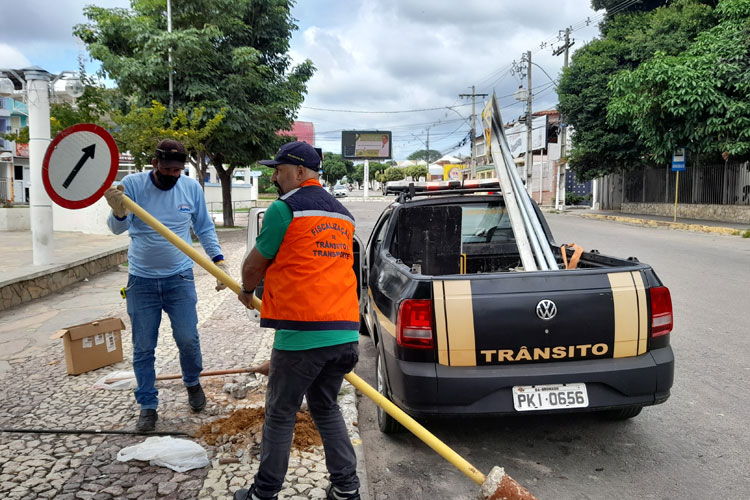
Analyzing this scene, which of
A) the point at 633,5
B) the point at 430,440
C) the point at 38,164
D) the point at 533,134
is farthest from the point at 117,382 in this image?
the point at 533,134

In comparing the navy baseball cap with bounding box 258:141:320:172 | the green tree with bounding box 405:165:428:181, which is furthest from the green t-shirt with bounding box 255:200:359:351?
the green tree with bounding box 405:165:428:181

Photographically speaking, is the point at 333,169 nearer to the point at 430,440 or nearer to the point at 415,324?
the point at 415,324

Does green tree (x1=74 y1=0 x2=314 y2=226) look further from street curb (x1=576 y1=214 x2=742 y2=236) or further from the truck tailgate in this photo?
Answer: the truck tailgate

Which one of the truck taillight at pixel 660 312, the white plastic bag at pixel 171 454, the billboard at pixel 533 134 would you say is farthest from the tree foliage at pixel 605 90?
the white plastic bag at pixel 171 454

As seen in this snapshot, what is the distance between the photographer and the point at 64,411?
392cm

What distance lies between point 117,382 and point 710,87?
19.2 meters

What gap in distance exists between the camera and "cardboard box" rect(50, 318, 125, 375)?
182 inches

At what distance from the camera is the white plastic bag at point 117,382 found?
14.2 ft

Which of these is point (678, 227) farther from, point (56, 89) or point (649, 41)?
point (56, 89)

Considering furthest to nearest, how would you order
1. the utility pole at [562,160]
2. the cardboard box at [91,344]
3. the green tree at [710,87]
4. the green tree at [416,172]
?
1. the green tree at [416,172]
2. the utility pole at [562,160]
3. the green tree at [710,87]
4. the cardboard box at [91,344]

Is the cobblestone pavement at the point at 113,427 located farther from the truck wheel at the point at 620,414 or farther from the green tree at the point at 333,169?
the green tree at the point at 333,169

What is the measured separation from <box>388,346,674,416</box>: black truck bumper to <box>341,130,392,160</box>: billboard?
73993 millimetres

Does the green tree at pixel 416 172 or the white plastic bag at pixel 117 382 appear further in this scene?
the green tree at pixel 416 172

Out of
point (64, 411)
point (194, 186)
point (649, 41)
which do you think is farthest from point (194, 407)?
point (649, 41)
